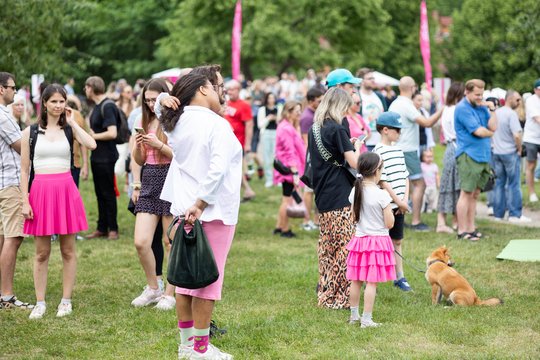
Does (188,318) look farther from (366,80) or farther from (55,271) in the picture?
(366,80)

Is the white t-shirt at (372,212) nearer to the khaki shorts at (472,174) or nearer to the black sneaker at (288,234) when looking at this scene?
the khaki shorts at (472,174)

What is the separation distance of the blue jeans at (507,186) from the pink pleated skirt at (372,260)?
22.5 ft

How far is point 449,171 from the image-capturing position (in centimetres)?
1236

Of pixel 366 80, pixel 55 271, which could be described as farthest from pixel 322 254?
pixel 366 80

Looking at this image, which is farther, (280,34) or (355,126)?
(280,34)

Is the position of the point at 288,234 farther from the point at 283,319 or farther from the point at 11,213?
the point at 11,213

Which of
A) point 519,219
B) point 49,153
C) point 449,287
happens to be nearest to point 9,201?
point 49,153

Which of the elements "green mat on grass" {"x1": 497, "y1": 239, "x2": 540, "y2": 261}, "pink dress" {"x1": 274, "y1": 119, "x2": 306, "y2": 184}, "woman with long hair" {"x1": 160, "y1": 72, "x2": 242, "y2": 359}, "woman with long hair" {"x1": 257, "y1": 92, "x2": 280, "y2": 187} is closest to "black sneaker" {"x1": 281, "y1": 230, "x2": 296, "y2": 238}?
"pink dress" {"x1": 274, "y1": 119, "x2": 306, "y2": 184}

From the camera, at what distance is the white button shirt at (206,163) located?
5625 mm

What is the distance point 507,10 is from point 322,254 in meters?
41.0

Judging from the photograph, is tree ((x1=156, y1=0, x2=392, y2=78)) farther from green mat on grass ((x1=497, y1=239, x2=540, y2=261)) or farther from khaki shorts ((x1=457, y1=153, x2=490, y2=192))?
green mat on grass ((x1=497, y1=239, x2=540, y2=261))

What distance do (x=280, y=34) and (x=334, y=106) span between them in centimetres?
3670

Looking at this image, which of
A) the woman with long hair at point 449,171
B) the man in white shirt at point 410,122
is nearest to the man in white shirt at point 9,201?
the man in white shirt at point 410,122

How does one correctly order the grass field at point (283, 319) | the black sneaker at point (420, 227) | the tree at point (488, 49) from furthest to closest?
the tree at point (488, 49)
the black sneaker at point (420, 227)
the grass field at point (283, 319)
